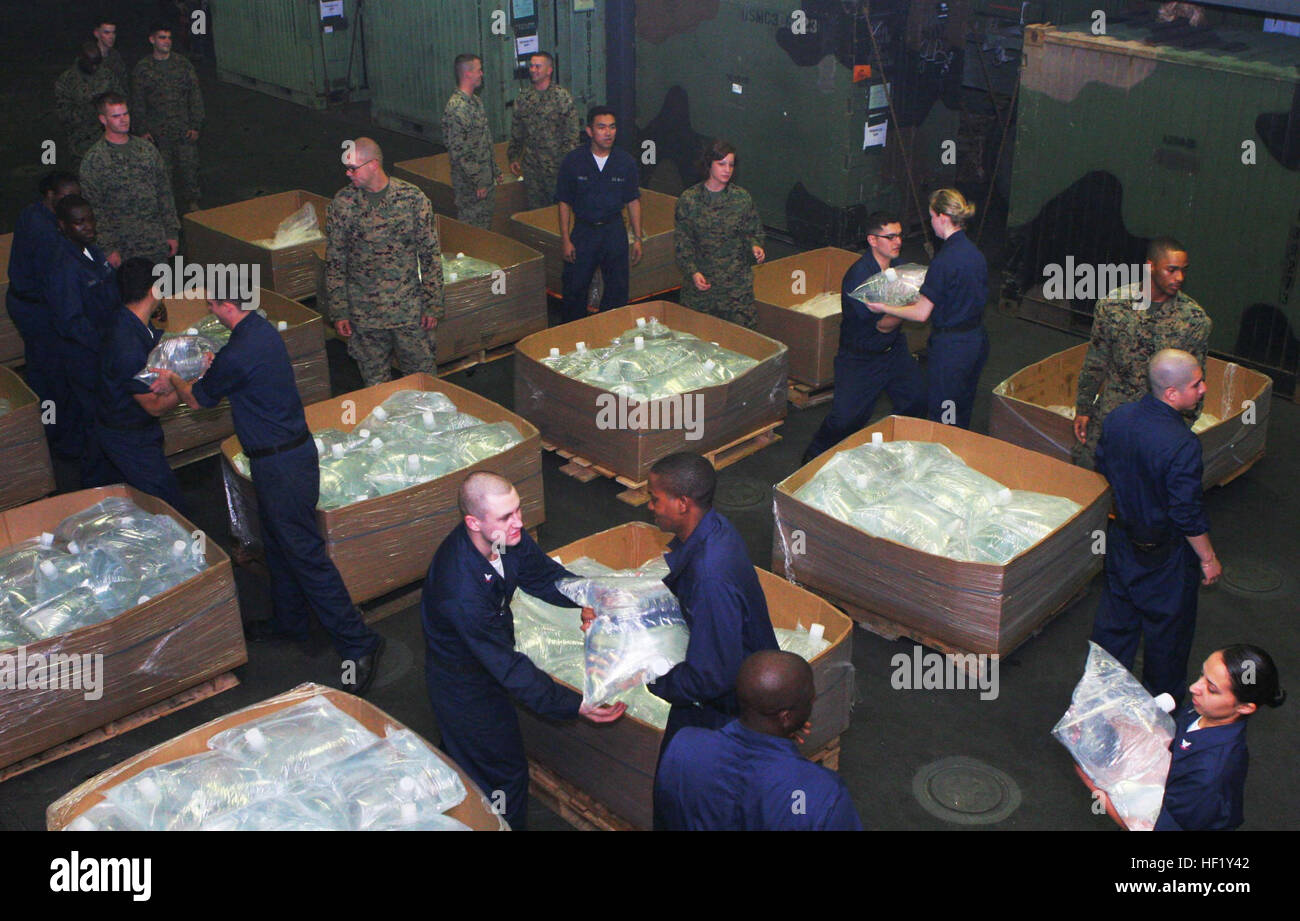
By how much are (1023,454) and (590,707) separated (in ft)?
10.5

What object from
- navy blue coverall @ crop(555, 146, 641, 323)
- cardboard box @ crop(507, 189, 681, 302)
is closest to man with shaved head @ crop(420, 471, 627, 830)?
navy blue coverall @ crop(555, 146, 641, 323)

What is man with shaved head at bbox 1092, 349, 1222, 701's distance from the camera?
5105 millimetres

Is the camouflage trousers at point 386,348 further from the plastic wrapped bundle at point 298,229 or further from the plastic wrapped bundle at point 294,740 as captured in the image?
the plastic wrapped bundle at point 294,740

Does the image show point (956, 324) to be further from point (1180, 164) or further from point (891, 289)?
point (1180, 164)

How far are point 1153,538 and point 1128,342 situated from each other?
1.42 m

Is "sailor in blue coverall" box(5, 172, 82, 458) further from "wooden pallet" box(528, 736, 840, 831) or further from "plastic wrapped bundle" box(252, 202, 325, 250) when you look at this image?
"wooden pallet" box(528, 736, 840, 831)

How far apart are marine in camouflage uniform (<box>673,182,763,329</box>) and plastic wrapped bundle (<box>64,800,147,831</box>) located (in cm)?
528

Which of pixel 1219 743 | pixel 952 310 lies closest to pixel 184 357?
pixel 952 310

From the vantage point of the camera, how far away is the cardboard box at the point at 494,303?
884cm

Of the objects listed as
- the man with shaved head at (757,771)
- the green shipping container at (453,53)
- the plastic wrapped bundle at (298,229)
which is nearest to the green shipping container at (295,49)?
the green shipping container at (453,53)

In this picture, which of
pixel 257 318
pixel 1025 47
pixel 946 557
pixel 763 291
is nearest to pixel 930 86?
pixel 1025 47

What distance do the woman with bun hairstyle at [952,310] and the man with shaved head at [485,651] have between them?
10.1 ft

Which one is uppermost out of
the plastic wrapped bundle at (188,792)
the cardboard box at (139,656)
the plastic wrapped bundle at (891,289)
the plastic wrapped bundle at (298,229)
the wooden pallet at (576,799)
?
the plastic wrapped bundle at (891,289)

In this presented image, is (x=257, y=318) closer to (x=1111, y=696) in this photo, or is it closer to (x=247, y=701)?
(x=247, y=701)
